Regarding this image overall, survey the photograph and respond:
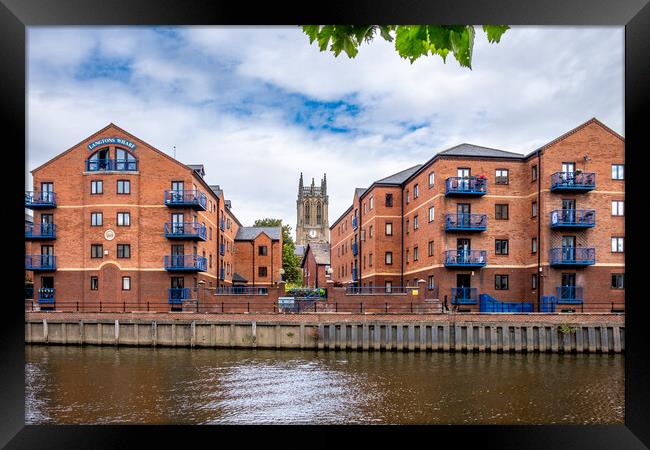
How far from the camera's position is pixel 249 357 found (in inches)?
910

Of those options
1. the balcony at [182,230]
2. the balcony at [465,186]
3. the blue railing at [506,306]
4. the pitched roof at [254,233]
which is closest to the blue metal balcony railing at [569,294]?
the blue railing at [506,306]

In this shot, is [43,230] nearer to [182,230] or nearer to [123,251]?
[123,251]

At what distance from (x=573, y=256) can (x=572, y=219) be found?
2.32m

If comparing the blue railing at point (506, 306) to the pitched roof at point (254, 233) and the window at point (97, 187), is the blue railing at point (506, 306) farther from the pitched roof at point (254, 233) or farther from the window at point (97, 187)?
the window at point (97, 187)

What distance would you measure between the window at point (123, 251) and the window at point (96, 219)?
6.70ft

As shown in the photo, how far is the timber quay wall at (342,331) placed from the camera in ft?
82.0

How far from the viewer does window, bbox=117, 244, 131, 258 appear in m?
33.0

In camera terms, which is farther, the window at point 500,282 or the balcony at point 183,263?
the balcony at point 183,263

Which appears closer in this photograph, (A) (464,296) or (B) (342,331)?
(B) (342,331)

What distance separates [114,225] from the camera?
33.2 meters

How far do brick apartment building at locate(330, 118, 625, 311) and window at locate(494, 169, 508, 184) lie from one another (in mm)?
67

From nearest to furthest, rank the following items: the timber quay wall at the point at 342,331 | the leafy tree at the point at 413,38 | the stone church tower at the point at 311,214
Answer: the leafy tree at the point at 413,38 < the timber quay wall at the point at 342,331 < the stone church tower at the point at 311,214
